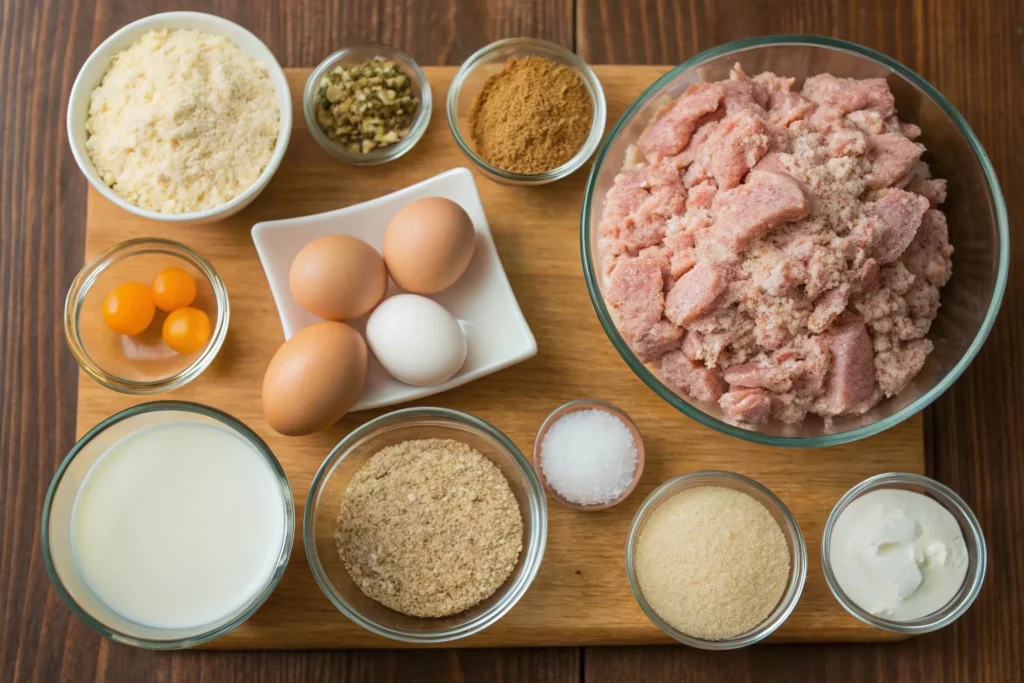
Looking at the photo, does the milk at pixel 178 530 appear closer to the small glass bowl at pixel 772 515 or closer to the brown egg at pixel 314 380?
the brown egg at pixel 314 380

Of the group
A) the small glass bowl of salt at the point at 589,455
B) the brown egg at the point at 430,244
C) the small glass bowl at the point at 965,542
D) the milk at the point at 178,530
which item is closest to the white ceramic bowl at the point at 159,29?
the brown egg at the point at 430,244

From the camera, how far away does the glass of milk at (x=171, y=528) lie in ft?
4.41

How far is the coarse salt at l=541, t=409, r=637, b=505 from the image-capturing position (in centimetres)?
145

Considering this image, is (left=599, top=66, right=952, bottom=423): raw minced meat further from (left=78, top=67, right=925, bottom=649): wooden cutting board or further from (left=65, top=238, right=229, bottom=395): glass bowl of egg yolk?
(left=65, top=238, right=229, bottom=395): glass bowl of egg yolk

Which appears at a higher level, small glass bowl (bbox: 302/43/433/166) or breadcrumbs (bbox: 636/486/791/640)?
small glass bowl (bbox: 302/43/433/166)

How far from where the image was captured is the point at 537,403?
1.52 metres

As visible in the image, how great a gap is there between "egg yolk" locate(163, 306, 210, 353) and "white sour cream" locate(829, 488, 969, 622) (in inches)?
44.2

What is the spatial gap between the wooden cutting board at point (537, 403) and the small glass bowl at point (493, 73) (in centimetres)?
4

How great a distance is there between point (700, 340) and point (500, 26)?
2.45 ft

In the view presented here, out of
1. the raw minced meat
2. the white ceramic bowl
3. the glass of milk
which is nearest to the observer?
the raw minced meat

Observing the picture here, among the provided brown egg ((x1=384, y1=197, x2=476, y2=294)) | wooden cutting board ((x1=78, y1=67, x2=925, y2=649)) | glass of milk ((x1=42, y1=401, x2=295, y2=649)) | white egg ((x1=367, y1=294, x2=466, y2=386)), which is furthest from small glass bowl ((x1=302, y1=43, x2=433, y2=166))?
glass of milk ((x1=42, y1=401, x2=295, y2=649))

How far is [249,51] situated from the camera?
152 cm

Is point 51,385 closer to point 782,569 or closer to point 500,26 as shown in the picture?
point 500,26

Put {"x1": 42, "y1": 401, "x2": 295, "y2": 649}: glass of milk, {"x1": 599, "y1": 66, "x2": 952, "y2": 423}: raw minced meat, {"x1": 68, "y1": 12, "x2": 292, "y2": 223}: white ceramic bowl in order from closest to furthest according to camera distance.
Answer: {"x1": 599, "y1": 66, "x2": 952, "y2": 423}: raw minced meat → {"x1": 42, "y1": 401, "x2": 295, "y2": 649}: glass of milk → {"x1": 68, "y1": 12, "x2": 292, "y2": 223}: white ceramic bowl
